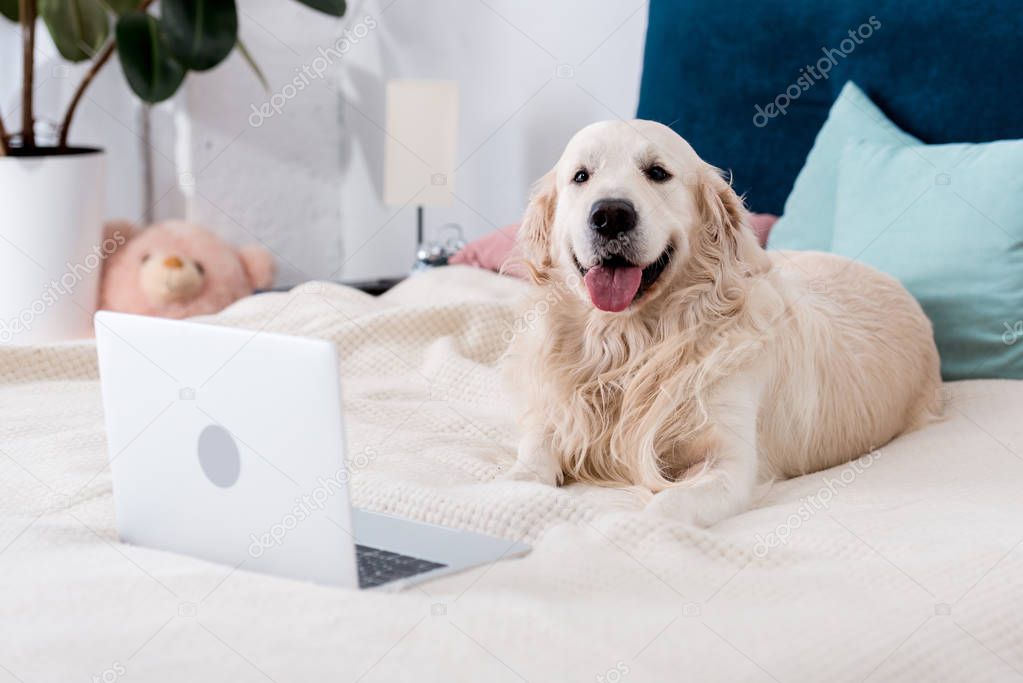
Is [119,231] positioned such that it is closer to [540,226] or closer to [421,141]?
[421,141]

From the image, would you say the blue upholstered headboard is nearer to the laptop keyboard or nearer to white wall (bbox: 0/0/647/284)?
white wall (bbox: 0/0/647/284)

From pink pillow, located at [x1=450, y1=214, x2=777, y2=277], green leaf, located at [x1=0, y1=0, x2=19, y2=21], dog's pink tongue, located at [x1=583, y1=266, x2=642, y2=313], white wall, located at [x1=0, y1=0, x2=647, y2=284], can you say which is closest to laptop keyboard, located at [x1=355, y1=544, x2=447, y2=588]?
dog's pink tongue, located at [x1=583, y1=266, x2=642, y2=313]

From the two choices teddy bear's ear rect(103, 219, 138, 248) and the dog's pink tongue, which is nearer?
the dog's pink tongue

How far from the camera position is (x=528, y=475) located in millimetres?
1621

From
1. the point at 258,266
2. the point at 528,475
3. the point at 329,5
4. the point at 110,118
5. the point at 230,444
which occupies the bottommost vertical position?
the point at 258,266

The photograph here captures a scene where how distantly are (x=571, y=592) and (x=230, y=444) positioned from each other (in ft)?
1.23

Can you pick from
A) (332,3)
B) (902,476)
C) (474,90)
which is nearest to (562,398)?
(902,476)

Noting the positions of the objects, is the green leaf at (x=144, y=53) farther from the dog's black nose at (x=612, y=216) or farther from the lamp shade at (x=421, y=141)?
the dog's black nose at (x=612, y=216)

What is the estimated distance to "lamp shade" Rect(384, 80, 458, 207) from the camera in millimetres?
3584

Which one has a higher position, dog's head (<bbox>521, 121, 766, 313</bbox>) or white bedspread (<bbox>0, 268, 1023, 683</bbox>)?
dog's head (<bbox>521, 121, 766, 313</bbox>)

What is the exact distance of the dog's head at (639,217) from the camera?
1580 millimetres

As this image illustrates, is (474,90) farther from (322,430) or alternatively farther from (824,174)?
(322,430)

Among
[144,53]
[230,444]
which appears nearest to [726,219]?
[230,444]

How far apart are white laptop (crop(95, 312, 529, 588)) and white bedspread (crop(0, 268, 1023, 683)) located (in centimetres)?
4
